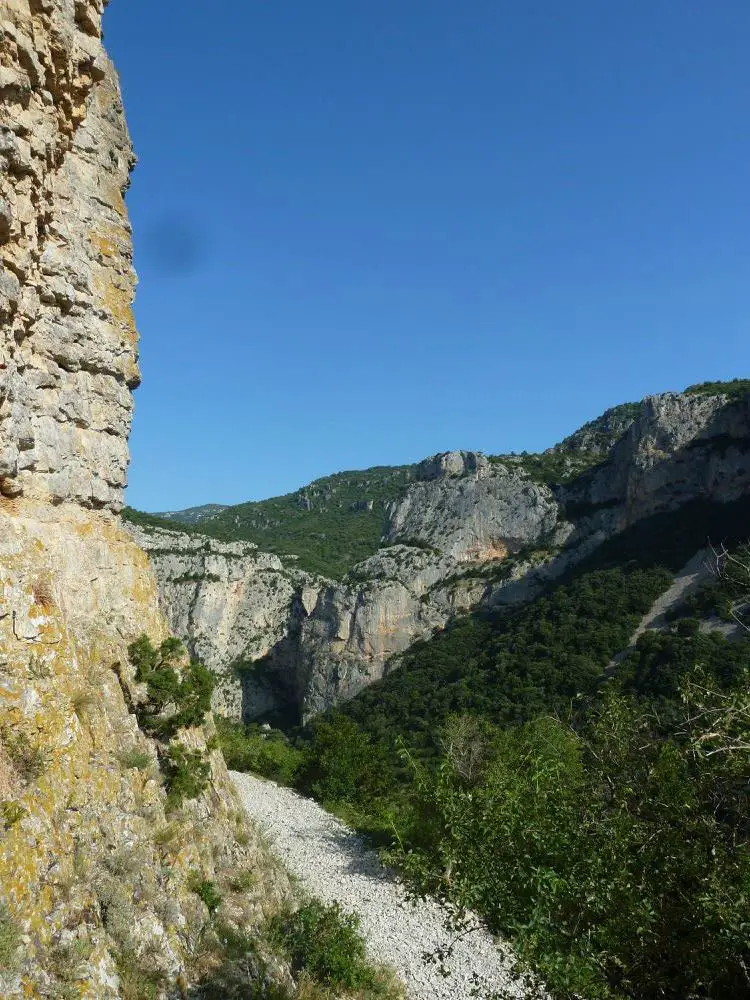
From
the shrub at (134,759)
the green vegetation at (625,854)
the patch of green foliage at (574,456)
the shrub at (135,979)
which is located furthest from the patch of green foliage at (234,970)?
the patch of green foliage at (574,456)

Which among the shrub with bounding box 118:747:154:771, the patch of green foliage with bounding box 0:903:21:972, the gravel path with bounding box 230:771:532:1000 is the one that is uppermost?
the shrub with bounding box 118:747:154:771

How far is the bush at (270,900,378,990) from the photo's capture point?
438 inches

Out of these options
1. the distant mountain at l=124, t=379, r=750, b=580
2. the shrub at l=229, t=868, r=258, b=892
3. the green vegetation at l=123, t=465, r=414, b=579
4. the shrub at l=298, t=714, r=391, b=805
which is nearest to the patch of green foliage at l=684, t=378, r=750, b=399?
the distant mountain at l=124, t=379, r=750, b=580

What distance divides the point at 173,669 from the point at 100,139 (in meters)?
11.0

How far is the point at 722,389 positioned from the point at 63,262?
3320 inches

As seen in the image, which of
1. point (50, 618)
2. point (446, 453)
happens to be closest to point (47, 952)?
point (50, 618)

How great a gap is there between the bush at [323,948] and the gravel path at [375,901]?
137cm

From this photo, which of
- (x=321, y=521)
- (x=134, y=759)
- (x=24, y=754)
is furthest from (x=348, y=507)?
(x=24, y=754)

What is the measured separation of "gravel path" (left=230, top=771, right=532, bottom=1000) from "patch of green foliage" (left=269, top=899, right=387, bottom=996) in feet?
4.30

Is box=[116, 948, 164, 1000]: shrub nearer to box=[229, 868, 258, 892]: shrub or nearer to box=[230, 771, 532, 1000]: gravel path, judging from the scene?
box=[230, 771, 532, 1000]: gravel path

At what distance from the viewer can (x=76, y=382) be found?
1069 cm

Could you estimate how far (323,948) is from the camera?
37.6ft

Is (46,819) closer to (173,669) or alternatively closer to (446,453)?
(173,669)

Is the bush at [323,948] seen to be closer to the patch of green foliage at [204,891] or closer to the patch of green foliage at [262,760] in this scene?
the patch of green foliage at [204,891]
